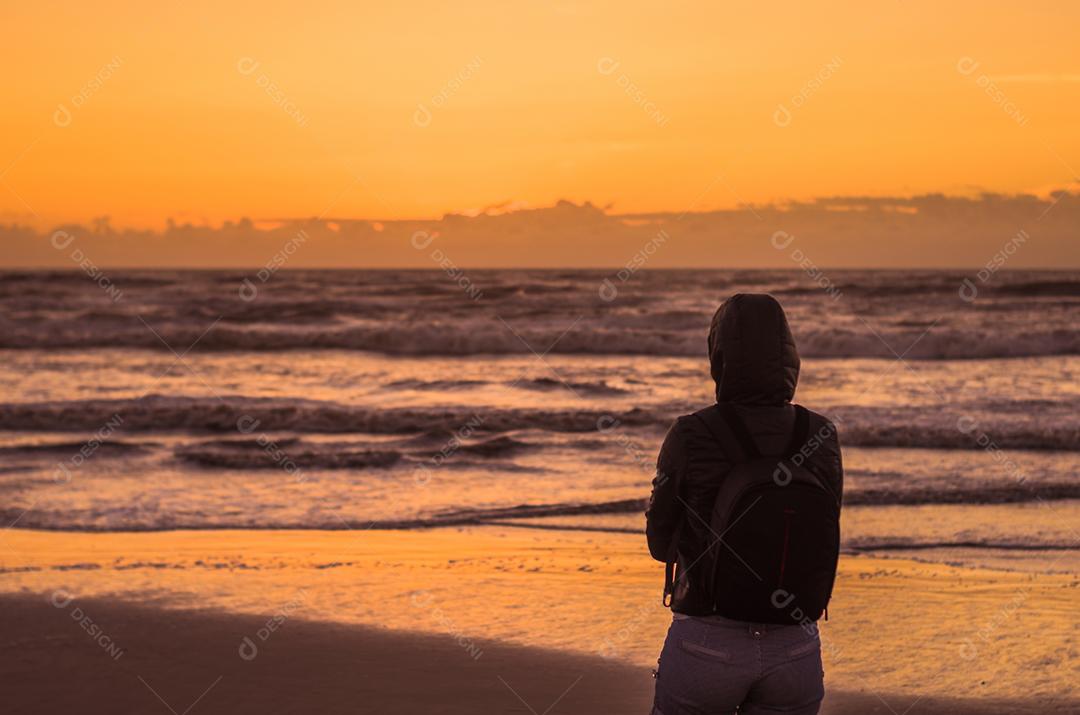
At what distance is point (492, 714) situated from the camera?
16.9ft

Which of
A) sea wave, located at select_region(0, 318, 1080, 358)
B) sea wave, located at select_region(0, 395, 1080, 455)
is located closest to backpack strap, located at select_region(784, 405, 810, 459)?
sea wave, located at select_region(0, 395, 1080, 455)

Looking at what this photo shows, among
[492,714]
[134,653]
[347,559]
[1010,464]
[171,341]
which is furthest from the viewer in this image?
[171,341]

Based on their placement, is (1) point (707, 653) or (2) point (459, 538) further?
(2) point (459, 538)

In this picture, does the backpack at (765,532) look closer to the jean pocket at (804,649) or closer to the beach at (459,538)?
the jean pocket at (804,649)

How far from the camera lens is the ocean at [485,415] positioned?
1003cm

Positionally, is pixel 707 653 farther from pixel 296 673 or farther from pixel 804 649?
pixel 296 673

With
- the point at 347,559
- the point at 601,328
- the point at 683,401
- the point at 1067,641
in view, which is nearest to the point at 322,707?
the point at 347,559

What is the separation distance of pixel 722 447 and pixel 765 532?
0.70ft

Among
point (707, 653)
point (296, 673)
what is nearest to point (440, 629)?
point (296, 673)

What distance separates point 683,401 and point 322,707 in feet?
48.4

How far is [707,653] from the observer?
2645 millimetres

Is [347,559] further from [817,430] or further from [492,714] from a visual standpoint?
[817,430]

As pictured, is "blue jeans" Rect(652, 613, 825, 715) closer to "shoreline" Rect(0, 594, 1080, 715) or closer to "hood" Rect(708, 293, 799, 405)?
"hood" Rect(708, 293, 799, 405)

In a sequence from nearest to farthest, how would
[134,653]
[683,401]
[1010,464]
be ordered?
[134,653], [1010,464], [683,401]
